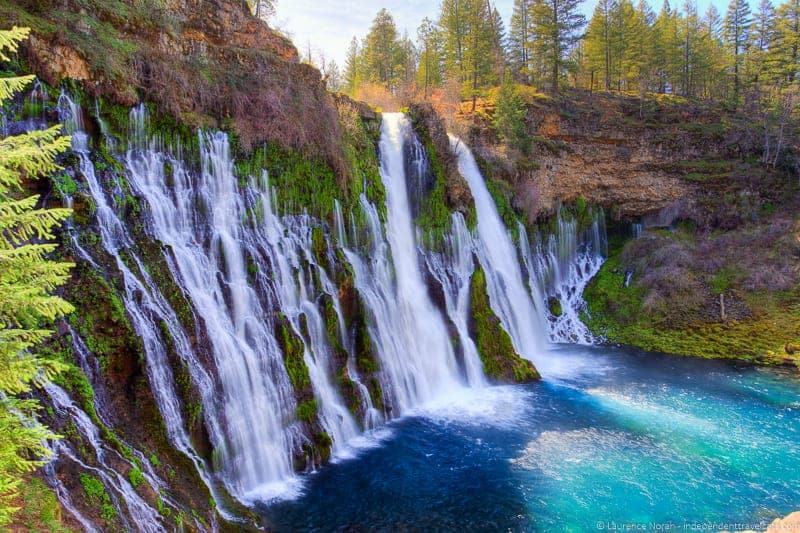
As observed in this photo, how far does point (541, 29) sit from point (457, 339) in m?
31.4

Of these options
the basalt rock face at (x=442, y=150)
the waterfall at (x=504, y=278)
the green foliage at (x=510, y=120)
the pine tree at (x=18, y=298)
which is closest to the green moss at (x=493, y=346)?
the waterfall at (x=504, y=278)

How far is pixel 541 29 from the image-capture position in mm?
38250

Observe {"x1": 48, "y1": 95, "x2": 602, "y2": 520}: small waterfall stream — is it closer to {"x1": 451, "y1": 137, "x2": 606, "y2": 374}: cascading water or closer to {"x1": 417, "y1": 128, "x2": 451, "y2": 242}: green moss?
{"x1": 417, "y1": 128, "x2": 451, "y2": 242}: green moss

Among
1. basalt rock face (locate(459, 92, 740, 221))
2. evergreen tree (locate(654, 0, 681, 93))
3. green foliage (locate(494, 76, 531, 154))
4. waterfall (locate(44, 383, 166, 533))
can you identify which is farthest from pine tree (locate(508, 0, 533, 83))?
waterfall (locate(44, 383, 166, 533))

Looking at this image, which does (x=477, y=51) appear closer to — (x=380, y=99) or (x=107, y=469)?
(x=380, y=99)

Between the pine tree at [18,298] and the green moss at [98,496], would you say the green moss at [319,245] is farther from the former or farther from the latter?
the pine tree at [18,298]

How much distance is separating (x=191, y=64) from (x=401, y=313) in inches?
400

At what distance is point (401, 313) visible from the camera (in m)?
16.4

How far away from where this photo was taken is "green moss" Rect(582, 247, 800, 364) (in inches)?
810

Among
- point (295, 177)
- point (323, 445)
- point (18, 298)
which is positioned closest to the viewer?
point (18, 298)

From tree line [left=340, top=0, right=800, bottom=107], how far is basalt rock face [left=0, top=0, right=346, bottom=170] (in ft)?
61.2

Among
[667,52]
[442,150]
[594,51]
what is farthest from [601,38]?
[442,150]

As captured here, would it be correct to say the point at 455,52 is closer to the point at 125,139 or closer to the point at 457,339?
the point at 457,339

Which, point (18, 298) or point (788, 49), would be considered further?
point (788, 49)
